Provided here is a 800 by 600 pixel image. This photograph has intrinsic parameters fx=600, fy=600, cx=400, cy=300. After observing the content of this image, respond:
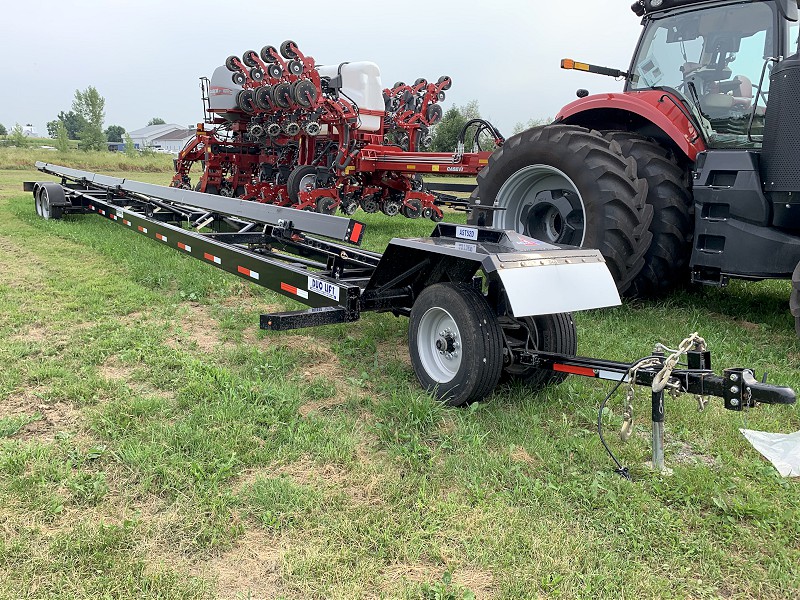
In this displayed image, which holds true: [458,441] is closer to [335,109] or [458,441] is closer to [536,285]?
[536,285]

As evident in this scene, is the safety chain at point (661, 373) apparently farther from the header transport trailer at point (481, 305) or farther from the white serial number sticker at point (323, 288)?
the white serial number sticker at point (323, 288)

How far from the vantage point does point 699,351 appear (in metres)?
2.60

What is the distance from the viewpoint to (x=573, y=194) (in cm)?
528

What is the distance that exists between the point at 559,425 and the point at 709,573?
1098 millimetres

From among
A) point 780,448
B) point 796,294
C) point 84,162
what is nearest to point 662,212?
point 796,294

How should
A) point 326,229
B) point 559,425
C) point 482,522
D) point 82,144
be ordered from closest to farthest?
point 482,522, point 559,425, point 326,229, point 82,144

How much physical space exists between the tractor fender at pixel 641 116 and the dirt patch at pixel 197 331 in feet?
12.6

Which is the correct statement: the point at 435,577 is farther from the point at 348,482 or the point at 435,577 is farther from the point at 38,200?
the point at 38,200

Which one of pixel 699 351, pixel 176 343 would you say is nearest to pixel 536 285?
pixel 699 351

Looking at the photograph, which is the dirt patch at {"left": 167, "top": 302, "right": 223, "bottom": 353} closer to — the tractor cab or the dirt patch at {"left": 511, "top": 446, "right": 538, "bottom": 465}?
the dirt patch at {"left": 511, "top": 446, "right": 538, "bottom": 465}

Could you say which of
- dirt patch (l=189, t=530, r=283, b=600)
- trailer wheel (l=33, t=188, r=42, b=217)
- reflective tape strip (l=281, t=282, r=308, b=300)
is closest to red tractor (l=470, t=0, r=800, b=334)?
reflective tape strip (l=281, t=282, r=308, b=300)

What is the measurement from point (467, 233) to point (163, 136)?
4002 inches

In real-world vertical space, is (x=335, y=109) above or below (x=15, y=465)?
above

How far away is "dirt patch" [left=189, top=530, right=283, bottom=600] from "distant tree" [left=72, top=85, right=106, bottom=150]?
174 ft
